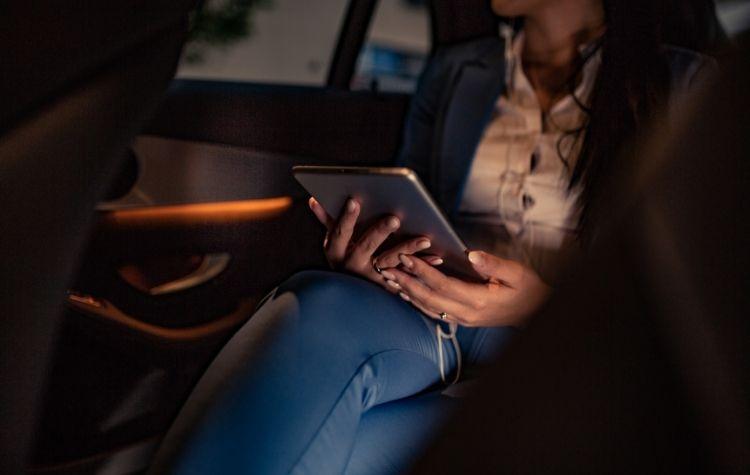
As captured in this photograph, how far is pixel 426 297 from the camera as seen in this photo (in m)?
0.62

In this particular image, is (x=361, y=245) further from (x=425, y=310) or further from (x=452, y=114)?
(x=452, y=114)

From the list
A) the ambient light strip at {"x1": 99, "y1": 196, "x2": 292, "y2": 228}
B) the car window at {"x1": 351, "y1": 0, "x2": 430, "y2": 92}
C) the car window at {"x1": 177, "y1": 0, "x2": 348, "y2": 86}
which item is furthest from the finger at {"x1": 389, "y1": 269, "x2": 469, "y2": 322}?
the car window at {"x1": 177, "y1": 0, "x2": 348, "y2": 86}

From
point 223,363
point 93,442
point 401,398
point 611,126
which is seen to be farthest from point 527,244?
point 93,442

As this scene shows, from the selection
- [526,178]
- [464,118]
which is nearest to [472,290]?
[526,178]

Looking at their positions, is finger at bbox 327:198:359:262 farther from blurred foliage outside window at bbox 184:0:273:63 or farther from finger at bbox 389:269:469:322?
blurred foliage outside window at bbox 184:0:273:63

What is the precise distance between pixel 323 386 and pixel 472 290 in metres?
0.18

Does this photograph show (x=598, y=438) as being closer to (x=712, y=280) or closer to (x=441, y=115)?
(x=712, y=280)

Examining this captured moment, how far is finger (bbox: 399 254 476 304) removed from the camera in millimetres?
597

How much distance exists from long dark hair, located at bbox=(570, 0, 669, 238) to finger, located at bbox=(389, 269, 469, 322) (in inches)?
7.6

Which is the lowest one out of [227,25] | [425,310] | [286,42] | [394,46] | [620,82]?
[286,42]

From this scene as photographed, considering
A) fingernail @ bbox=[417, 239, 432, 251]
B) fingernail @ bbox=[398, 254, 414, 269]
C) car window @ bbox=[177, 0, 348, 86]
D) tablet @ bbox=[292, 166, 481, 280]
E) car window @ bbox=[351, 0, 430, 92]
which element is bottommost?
car window @ bbox=[177, 0, 348, 86]

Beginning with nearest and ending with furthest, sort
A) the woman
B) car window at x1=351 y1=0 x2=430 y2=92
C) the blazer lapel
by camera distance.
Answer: the woman < the blazer lapel < car window at x1=351 y1=0 x2=430 y2=92

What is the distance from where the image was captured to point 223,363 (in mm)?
505

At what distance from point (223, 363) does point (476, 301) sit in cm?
24
